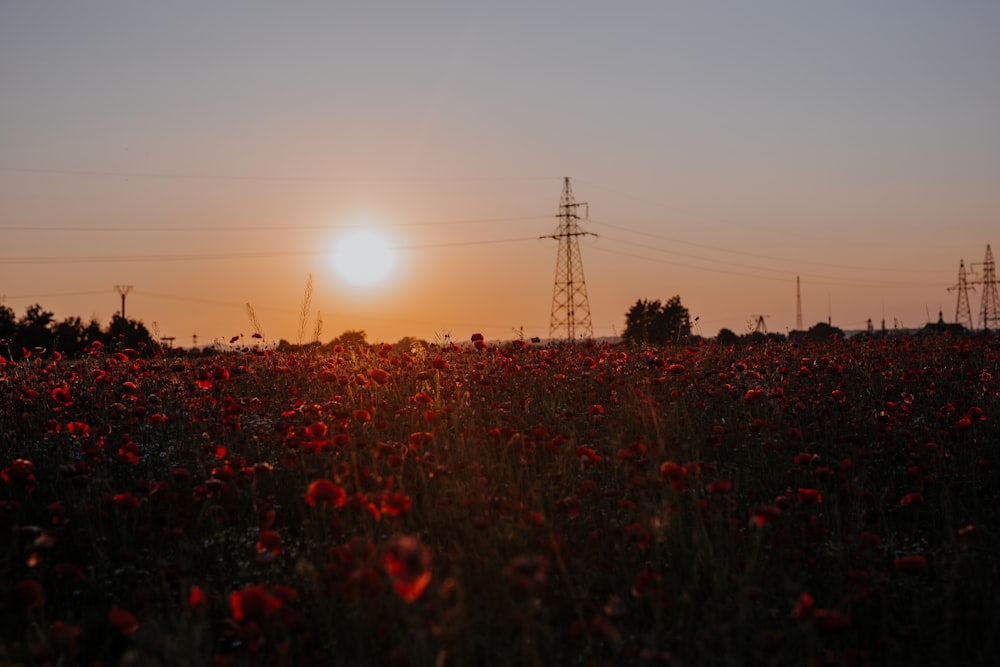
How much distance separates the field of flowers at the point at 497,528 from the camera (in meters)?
3.86

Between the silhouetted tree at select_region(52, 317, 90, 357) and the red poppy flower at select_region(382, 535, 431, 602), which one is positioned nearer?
the red poppy flower at select_region(382, 535, 431, 602)

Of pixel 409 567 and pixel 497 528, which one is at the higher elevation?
pixel 409 567

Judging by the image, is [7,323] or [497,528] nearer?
[497,528]

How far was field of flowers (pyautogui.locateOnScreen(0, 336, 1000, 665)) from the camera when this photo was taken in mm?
3857

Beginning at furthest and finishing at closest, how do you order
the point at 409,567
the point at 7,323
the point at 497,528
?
the point at 7,323 < the point at 497,528 < the point at 409,567

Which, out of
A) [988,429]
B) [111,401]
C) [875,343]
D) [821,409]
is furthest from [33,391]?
[875,343]

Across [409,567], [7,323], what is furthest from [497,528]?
[7,323]

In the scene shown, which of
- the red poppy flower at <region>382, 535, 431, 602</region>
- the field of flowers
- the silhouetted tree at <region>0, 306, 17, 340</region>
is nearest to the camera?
the red poppy flower at <region>382, 535, 431, 602</region>

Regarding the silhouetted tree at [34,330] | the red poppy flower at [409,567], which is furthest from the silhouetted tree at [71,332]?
the red poppy flower at [409,567]

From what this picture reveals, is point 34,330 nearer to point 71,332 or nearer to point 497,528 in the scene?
point 71,332

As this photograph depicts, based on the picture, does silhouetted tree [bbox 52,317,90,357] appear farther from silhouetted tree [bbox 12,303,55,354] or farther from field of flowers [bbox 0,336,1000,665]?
field of flowers [bbox 0,336,1000,665]

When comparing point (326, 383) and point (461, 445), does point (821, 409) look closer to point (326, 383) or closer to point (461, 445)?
point (461, 445)

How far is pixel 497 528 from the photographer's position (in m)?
4.99

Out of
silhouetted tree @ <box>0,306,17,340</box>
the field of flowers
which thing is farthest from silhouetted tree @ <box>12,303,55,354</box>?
the field of flowers
